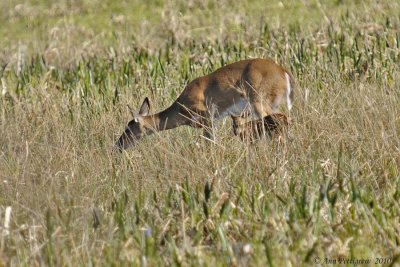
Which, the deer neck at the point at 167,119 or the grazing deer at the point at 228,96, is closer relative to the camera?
the grazing deer at the point at 228,96

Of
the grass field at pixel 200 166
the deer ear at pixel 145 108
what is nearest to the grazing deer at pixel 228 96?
the deer ear at pixel 145 108

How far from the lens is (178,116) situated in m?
9.98

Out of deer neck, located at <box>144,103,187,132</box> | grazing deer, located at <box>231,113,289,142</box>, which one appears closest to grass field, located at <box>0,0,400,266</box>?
grazing deer, located at <box>231,113,289,142</box>

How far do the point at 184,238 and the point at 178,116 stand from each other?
4.79 m

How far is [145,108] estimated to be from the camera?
952 centimetres

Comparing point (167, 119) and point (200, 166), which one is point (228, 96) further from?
point (200, 166)

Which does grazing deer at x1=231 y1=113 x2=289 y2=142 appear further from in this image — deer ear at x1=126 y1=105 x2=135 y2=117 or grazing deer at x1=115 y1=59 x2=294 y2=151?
deer ear at x1=126 y1=105 x2=135 y2=117

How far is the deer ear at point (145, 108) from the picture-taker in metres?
9.45

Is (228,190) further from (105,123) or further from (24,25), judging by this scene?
(24,25)

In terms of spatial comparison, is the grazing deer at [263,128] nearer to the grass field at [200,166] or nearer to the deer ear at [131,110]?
the grass field at [200,166]

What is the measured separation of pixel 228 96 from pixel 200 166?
3.15 m

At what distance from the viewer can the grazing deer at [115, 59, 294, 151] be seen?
9773mm

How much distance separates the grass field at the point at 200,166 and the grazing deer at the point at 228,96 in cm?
24

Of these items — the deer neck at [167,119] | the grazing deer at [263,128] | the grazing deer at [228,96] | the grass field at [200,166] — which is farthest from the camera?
the deer neck at [167,119]
